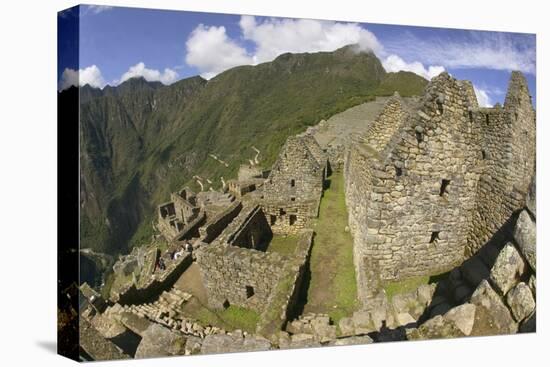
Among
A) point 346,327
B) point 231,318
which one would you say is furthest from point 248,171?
point 346,327

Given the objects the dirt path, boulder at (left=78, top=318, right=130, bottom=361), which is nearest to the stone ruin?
boulder at (left=78, top=318, right=130, bottom=361)

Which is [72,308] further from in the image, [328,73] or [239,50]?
[328,73]

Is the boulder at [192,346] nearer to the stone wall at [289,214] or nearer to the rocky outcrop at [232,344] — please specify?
the rocky outcrop at [232,344]

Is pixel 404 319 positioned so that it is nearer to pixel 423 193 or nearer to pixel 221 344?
pixel 423 193

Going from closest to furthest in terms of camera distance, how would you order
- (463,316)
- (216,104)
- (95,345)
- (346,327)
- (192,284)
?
1. (95,345)
2. (463,316)
3. (346,327)
4. (192,284)
5. (216,104)

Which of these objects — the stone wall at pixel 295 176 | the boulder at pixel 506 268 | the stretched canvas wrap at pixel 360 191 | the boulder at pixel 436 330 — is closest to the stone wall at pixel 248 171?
the stone wall at pixel 295 176
